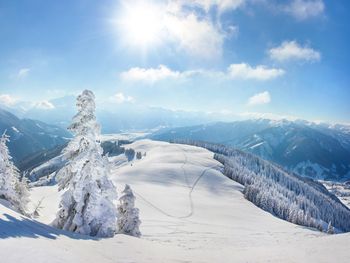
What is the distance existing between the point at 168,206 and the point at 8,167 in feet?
154

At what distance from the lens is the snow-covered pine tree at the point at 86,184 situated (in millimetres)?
29266

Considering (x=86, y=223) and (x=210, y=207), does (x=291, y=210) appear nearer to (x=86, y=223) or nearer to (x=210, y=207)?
(x=210, y=207)

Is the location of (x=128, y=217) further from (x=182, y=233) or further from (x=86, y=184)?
(x=182, y=233)

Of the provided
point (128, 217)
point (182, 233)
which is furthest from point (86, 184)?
point (182, 233)

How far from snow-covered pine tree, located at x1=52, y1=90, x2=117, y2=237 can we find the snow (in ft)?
8.42

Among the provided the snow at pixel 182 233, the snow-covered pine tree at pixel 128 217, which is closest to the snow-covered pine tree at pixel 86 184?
the snow at pixel 182 233

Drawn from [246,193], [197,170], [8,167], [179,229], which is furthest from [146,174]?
[8,167]

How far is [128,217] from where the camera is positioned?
Answer: 36406mm

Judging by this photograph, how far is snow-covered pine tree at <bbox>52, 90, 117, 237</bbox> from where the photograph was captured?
96.0ft

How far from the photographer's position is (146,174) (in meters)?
117

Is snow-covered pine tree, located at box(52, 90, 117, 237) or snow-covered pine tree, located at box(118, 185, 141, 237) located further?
snow-covered pine tree, located at box(118, 185, 141, 237)

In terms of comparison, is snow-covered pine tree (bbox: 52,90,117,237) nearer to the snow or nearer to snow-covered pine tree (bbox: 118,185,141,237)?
the snow

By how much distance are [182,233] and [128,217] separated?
45.3ft

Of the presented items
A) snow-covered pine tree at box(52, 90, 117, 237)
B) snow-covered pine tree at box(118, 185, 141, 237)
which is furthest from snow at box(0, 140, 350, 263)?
snow-covered pine tree at box(52, 90, 117, 237)
